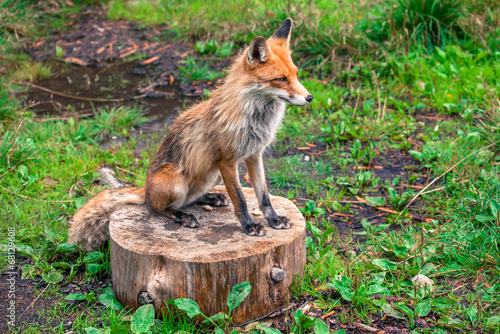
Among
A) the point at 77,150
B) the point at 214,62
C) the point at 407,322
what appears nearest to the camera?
the point at 407,322

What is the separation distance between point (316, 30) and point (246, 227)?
5186 mm

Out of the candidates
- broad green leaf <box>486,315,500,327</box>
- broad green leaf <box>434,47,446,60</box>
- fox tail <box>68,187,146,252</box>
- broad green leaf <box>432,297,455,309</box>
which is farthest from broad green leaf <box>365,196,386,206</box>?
broad green leaf <box>434,47,446,60</box>

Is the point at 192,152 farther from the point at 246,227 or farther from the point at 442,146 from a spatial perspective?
the point at 442,146

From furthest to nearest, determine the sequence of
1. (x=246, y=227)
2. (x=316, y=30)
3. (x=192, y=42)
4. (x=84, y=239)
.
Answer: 1. (x=192, y=42)
2. (x=316, y=30)
3. (x=84, y=239)
4. (x=246, y=227)

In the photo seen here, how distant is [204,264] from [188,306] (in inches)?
12.2

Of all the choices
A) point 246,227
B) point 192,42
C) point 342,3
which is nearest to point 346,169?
point 246,227

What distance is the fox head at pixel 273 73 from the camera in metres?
3.27

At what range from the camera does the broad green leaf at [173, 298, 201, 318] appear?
3080 mm

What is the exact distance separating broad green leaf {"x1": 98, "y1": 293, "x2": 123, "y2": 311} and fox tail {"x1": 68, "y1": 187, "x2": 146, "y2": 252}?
65cm

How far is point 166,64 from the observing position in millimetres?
8688

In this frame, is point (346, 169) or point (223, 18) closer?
point (346, 169)

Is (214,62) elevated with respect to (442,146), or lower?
elevated

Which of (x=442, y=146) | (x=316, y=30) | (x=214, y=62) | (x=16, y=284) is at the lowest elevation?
(x=16, y=284)

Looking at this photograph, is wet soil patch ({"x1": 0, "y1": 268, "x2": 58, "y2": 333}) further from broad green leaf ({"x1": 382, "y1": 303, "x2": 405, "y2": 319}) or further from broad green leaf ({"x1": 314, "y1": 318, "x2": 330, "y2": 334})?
broad green leaf ({"x1": 382, "y1": 303, "x2": 405, "y2": 319})
